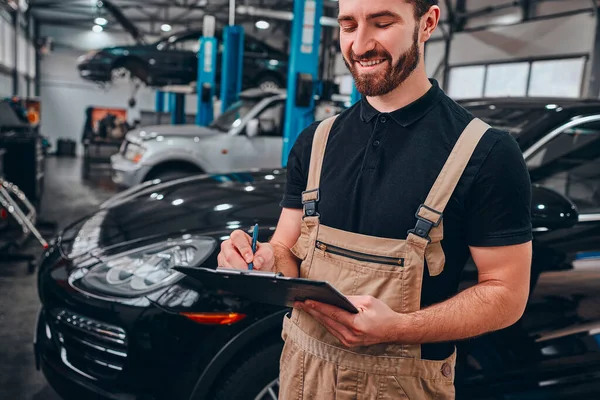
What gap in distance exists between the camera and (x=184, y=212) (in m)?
2.62

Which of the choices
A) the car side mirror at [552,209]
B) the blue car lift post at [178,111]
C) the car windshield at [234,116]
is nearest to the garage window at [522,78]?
the car windshield at [234,116]

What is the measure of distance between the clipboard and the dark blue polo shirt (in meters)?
0.19

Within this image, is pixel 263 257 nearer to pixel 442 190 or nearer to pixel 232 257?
pixel 232 257

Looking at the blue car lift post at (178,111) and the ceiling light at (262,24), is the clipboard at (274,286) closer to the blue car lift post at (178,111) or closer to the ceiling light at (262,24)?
the blue car lift post at (178,111)

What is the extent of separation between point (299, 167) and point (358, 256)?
1.06 feet

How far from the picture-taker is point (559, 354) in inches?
84.1

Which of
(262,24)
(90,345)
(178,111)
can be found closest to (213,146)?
(90,345)

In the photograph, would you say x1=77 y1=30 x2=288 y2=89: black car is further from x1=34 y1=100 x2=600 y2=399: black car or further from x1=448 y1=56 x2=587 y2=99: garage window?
x1=34 y1=100 x2=600 y2=399: black car

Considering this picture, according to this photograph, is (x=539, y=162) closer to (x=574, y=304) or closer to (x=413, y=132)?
(x=574, y=304)

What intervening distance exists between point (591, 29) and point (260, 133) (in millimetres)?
7041

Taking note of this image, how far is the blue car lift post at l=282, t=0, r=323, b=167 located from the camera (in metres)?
5.33

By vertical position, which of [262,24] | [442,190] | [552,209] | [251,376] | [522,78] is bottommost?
[251,376]

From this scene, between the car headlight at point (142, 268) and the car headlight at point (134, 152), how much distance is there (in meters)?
4.25

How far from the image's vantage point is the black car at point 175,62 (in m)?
10.4
